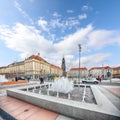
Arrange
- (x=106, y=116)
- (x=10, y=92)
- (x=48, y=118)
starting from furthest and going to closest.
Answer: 1. (x=10, y=92)
2. (x=48, y=118)
3. (x=106, y=116)

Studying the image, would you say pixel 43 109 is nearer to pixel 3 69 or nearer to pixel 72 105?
pixel 72 105

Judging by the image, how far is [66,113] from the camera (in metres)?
5.46

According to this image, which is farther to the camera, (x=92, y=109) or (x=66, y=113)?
(x=66, y=113)

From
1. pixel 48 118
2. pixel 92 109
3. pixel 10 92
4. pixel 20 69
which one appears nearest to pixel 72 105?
pixel 92 109

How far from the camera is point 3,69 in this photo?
98875 mm

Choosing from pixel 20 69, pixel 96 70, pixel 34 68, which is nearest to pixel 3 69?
pixel 20 69

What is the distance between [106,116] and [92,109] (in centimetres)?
65

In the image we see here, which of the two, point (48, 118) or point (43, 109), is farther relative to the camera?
point (43, 109)

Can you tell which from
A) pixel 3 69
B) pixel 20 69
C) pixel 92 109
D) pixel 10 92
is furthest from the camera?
pixel 3 69

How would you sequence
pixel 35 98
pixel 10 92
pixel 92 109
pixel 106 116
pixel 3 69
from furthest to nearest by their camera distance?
pixel 3 69, pixel 10 92, pixel 35 98, pixel 92 109, pixel 106 116

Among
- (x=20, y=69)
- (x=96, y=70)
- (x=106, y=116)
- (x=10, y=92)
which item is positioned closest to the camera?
(x=106, y=116)

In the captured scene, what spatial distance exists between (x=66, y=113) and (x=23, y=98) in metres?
4.63

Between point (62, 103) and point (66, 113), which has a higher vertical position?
point (62, 103)

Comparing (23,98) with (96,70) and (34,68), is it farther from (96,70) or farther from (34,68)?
(96,70)
